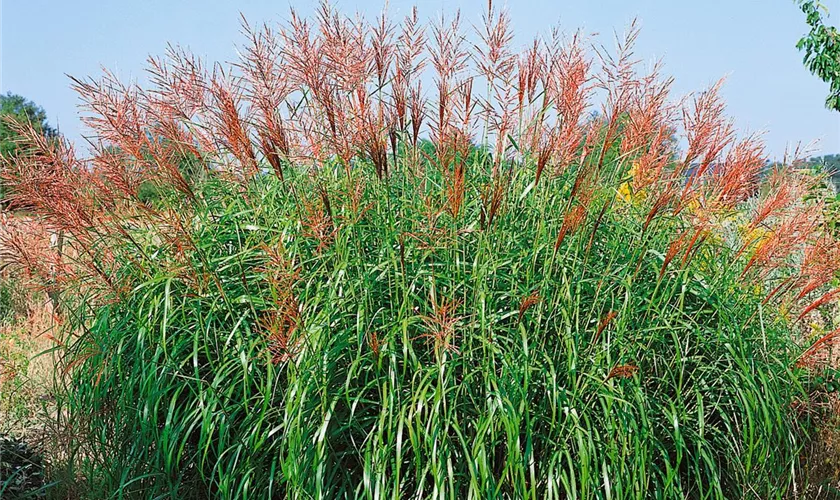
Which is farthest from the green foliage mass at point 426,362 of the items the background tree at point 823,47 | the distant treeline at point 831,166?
the background tree at point 823,47

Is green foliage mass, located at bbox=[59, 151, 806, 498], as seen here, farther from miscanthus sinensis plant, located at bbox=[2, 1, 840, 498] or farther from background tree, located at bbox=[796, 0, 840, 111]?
background tree, located at bbox=[796, 0, 840, 111]

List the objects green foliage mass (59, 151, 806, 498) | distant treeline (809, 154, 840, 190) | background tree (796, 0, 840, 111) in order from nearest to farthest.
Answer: green foliage mass (59, 151, 806, 498) → distant treeline (809, 154, 840, 190) → background tree (796, 0, 840, 111)

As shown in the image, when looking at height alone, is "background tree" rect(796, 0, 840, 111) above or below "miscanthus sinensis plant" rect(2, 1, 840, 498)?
above

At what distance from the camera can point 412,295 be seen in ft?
9.47

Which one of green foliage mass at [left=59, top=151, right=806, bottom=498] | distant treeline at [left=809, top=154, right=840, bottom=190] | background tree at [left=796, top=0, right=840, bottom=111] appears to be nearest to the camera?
green foliage mass at [left=59, top=151, right=806, bottom=498]

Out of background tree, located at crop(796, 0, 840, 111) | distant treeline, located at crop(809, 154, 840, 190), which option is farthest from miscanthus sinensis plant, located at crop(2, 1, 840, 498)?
background tree, located at crop(796, 0, 840, 111)

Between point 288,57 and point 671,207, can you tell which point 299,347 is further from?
point 671,207

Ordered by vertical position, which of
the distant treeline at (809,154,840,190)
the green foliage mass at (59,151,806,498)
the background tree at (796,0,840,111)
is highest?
the background tree at (796,0,840,111)

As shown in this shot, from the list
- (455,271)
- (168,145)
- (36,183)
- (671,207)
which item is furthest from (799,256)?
(36,183)

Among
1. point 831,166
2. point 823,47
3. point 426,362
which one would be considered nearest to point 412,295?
point 426,362

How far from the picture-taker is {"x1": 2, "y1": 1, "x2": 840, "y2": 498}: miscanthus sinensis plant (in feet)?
8.86

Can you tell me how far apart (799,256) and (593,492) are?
142 inches

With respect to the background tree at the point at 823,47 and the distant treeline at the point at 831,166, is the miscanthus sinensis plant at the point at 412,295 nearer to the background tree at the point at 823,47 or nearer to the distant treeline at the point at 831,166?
the distant treeline at the point at 831,166

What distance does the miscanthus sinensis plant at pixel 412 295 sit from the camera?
2699 millimetres
